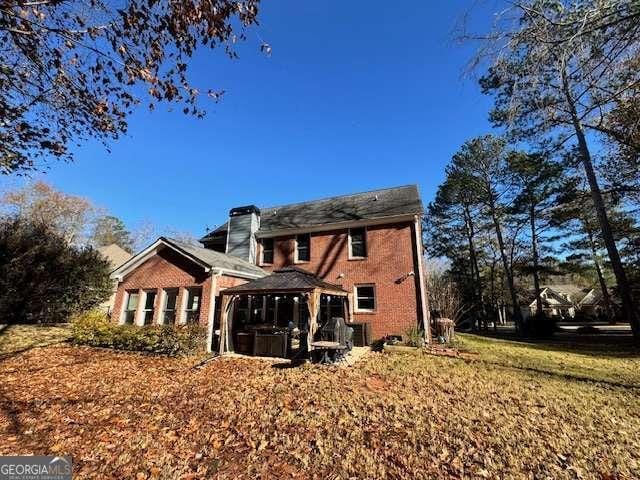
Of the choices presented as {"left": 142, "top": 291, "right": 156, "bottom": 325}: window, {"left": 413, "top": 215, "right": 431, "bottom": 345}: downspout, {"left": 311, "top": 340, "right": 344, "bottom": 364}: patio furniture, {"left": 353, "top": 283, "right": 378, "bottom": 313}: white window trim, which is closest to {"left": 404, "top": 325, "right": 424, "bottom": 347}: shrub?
{"left": 413, "top": 215, "right": 431, "bottom": 345}: downspout

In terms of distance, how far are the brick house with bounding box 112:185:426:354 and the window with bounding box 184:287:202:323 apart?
43 millimetres

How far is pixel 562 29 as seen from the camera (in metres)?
4.51

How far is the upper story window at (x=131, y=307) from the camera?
587 inches

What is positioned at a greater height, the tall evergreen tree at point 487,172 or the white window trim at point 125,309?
the tall evergreen tree at point 487,172

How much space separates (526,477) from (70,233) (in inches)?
1952

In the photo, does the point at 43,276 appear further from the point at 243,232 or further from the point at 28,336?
the point at 243,232

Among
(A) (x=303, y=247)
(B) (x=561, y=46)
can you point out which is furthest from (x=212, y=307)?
(B) (x=561, y=46)

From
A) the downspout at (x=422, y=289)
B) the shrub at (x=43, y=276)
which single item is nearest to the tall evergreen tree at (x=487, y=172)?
the downspout at (x=422, y=289)

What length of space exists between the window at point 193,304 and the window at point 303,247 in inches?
221

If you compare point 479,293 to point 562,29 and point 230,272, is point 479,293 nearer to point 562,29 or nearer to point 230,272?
point 230,272

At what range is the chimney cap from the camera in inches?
734

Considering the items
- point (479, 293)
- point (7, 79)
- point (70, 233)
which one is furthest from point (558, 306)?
point (70, 233)

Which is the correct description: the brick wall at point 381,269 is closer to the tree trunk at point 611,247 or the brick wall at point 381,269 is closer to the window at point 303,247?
the window at point 303,247

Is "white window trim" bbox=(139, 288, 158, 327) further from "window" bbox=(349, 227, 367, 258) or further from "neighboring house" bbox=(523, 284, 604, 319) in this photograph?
"neighboring house" bbox=(523, 284, 604, 319)
